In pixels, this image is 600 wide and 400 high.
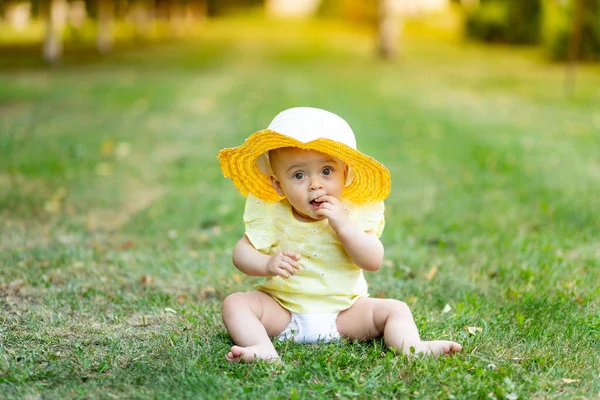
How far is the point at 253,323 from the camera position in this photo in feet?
10.5

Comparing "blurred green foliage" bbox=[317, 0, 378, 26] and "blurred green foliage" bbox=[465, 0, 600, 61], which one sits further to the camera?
"blurred green foliage" bbox=[317, 0, 378, 26]

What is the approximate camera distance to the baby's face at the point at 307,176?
10.2 feet

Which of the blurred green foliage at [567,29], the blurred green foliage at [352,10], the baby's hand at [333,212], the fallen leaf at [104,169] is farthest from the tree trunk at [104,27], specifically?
the baby's hand at [333,212]

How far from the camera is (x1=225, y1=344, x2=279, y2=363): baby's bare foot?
3000 mm

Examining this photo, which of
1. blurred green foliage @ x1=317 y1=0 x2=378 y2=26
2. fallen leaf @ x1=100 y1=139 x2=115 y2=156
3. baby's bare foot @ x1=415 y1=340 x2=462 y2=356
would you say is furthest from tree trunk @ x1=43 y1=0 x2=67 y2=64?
blurred green foliage @ x1=317 y1=0 x2=378 y2=26

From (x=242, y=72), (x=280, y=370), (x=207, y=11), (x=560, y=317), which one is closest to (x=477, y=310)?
(x=560, y=317)

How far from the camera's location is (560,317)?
3.71 metres

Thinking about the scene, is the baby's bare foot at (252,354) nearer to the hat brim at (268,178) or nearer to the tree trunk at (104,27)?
the hat brim at (268,178)

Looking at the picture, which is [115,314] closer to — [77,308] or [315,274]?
[77,308]

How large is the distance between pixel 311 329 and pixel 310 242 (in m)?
0.39

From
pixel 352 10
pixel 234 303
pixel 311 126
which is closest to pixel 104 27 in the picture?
pixel 352 10

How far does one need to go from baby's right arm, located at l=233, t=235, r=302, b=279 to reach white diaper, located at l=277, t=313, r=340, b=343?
0.30 metres

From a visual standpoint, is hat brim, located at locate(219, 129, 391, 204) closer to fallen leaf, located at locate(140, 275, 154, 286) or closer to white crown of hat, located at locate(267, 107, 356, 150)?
white crown of hat, located at locate(267, 107, 356, 150)

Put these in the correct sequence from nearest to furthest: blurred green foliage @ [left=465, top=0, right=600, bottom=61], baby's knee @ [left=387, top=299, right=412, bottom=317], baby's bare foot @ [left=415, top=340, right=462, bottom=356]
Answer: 1. baby's bare foot @ [left=415, top=340, right=462, bottom=356]
2. baby's knee @ [left=387, top=299, right=412, bottom=317]
3. blurred green foliage @ [left=465, top=0, right=600, bottom=61]
